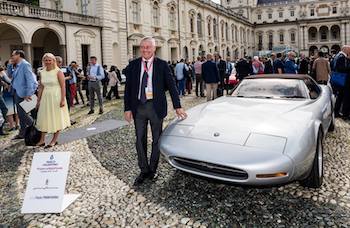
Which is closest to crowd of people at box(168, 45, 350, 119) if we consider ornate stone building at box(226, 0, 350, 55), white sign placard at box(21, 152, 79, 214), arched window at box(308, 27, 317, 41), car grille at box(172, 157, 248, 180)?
car grille at box(172, 157, 248, 180)

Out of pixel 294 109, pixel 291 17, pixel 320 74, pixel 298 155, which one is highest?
pixel 291 17

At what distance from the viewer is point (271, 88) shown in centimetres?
564

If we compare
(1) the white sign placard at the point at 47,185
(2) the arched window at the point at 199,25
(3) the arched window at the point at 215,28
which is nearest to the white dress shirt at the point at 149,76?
(1) the white sign placard at the point at 47,185

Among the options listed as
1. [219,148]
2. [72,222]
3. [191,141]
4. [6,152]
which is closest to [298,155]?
[219,148]

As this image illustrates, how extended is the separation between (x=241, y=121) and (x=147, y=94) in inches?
48.0

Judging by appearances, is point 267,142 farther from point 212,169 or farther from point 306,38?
point 306,38

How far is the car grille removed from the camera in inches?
142

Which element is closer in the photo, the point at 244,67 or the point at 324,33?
the point at 244,67

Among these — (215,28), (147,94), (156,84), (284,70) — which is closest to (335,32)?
(215,28)

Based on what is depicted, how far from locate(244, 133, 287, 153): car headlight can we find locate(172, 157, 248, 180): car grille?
1.09ft

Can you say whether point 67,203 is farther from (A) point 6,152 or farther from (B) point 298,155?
(A) point 6,152

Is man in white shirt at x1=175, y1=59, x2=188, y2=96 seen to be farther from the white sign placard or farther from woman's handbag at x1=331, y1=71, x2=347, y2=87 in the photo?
the white sign placard

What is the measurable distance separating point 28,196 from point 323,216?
10.3 ft

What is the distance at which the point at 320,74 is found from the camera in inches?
410
